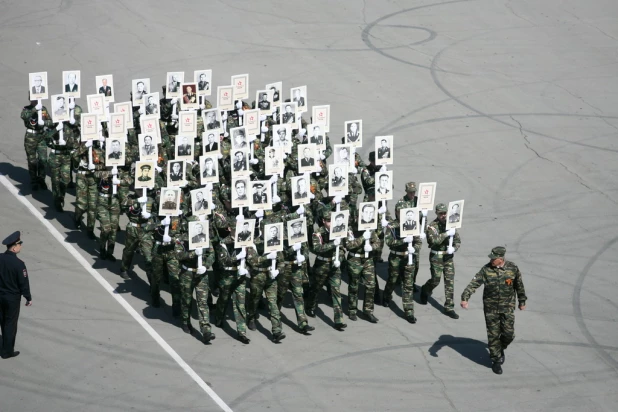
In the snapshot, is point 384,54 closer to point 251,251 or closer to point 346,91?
point 346,91

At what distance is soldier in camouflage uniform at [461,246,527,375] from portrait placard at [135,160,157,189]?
5541mm

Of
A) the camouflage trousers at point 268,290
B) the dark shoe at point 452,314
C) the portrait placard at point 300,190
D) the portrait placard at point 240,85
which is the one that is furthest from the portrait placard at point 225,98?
the dark shoe at point 452,314

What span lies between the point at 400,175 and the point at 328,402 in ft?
27.8

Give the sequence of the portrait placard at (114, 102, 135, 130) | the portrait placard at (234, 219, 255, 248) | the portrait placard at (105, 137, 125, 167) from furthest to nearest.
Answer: the portrait placard at (114, 102, 135, 130), the portrait placard at (105, 137, 125, 167), the portrait placard at (234, 219, 255, 248)

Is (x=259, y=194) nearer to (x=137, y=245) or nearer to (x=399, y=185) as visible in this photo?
(x=137, y=245)

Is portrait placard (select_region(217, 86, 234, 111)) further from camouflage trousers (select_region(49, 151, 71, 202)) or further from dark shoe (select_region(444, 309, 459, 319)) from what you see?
dark shoe (select_region(444, 309, 459, 319))

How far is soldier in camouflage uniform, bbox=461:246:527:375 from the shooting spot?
52.0 ft

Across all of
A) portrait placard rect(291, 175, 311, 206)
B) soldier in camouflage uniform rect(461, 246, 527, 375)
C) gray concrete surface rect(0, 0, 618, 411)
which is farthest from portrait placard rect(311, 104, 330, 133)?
soldier in camouflage uniform rect(461, 246, 527, 375)

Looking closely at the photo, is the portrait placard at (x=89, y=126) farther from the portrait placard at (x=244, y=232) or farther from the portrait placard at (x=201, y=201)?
the portrait placard at (x=244, y=232)

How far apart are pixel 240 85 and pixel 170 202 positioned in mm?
5432

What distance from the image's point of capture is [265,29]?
29.4m

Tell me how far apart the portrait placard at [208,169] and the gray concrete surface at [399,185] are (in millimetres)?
2183

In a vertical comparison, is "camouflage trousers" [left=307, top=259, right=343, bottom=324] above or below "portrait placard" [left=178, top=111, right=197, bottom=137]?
below

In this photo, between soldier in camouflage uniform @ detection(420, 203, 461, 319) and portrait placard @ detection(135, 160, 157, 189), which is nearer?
portrait placard @ detection(135, 160, 157, 189)
